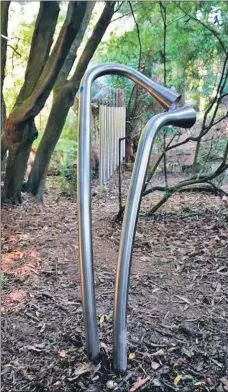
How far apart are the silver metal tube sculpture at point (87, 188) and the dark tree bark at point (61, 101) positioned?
5.95 ft

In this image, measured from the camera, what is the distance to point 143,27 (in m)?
3.54

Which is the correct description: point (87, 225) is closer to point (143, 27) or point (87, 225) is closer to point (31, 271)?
point (31, 271)

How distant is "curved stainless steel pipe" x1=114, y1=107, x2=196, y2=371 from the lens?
1.00 meters

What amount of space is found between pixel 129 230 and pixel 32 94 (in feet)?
6.66

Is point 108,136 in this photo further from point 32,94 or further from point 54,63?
point 54,63

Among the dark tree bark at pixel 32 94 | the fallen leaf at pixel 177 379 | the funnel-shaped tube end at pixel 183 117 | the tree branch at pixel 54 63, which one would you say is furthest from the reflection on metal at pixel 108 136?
the fallen leaf at pixel 177 379

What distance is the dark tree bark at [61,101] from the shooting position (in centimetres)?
297

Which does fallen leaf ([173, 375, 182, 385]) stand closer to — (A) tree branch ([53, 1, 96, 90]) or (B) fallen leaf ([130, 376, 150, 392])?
(B) fallen leaf ([130, 376, 150, 392])

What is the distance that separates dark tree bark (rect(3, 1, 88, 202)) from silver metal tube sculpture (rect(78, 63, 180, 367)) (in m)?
1.26

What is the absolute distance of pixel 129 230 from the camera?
1044 millimetres

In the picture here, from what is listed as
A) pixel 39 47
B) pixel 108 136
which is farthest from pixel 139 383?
pixel 108 136

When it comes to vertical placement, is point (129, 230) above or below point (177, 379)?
above

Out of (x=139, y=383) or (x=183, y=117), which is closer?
(x=139, y=383)

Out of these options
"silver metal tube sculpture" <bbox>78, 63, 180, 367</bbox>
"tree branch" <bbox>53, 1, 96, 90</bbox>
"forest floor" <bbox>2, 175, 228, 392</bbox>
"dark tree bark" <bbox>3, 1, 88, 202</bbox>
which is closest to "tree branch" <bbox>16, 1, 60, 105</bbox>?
"dark tree bark" <bbox>3, 1, 88, 202</bbox>
